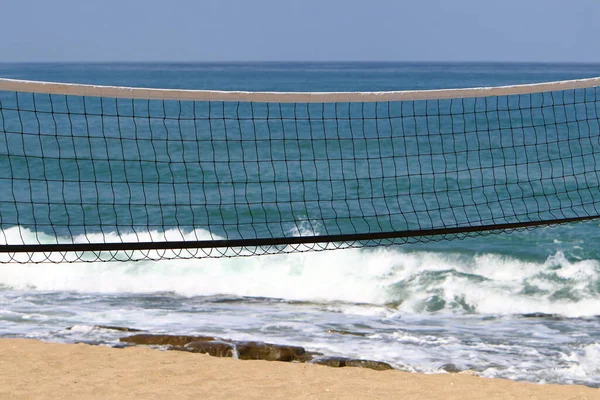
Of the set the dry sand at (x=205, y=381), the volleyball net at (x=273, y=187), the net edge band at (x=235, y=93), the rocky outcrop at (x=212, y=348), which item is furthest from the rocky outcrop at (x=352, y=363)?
the net edge band at (x=235, y=93)

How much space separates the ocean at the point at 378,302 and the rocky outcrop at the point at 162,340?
0.21 metres

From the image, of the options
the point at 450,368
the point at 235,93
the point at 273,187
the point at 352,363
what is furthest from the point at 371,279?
the point at 273,187

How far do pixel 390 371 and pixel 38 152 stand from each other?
18806 millimetres

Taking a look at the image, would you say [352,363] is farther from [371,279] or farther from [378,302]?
[371,279]

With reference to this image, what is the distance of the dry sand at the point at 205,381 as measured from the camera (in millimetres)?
6461

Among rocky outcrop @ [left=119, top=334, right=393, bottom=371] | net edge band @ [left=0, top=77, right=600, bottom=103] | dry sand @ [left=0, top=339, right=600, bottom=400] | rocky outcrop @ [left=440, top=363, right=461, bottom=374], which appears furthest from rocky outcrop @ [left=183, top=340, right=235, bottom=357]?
net edge band @ [left=0, top=77, right=600, bottom=103]

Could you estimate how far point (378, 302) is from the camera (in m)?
11.2

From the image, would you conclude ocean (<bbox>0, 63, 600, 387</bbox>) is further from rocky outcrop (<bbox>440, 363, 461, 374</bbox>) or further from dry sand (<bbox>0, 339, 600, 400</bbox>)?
dry sand (<bbox>0, 339, 600, 400</bbox>)

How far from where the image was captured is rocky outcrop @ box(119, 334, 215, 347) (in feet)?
26.6

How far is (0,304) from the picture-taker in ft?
33.4

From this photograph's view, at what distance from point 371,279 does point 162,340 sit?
4.65 metres

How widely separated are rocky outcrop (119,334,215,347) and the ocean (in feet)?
0.70

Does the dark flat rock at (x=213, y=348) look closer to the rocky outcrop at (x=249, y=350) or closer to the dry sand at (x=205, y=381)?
the rocky outcrop at (x=249, y=350)

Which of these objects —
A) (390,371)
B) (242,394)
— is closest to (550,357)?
(390,371)
